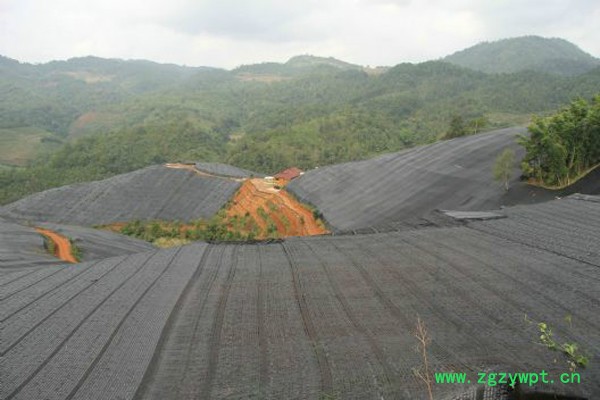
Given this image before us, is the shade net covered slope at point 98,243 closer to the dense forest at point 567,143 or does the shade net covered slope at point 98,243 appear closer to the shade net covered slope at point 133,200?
the shade net covered slope at point 133,200

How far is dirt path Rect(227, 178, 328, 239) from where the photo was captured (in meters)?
19.0

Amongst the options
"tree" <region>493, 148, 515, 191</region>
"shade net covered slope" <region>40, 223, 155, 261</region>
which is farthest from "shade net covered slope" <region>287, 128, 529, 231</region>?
"shade net covered slope" <region>40, 223, 155, 261</region>

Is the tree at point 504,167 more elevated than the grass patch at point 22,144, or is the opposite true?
the grass patch at point 22,144

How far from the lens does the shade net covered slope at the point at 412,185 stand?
53.8ft

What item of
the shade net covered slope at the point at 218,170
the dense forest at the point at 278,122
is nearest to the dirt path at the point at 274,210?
the shade net covered slope at the point at 218,170

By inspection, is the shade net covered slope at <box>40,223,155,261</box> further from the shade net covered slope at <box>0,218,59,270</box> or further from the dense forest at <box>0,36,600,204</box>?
the dense forest at <box>0,36,600,204</box>

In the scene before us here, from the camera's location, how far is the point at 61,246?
13.3 m

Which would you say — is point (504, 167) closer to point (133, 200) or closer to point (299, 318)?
point (299, 318)

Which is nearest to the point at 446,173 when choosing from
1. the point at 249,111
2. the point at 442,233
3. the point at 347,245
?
the point at 442,233

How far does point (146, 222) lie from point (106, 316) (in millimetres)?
17391

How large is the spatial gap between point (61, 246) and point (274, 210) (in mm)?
9755

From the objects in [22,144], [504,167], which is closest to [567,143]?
[504,167]

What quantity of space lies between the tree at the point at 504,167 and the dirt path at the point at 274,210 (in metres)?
6.81

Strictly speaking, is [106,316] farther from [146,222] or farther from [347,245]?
[146,222]
